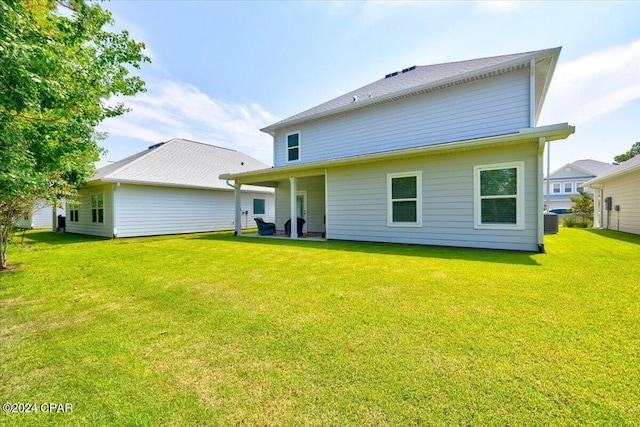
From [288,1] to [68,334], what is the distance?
9513mm

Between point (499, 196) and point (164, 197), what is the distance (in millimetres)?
14226

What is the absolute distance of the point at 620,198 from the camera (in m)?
12.2

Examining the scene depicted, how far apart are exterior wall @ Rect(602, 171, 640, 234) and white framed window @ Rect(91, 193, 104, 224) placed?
2329 cm

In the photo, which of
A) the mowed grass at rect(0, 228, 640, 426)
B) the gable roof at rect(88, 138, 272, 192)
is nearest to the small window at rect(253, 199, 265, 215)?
the gable roof at rect(88, 138, 272, 192)

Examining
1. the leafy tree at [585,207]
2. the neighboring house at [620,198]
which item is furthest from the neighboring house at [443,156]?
the leafy tree at [585,207]

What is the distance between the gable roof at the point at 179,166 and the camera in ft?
41.5

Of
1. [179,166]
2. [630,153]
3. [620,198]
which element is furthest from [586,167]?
[179,166]

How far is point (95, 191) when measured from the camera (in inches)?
532

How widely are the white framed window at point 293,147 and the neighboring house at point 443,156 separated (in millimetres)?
847

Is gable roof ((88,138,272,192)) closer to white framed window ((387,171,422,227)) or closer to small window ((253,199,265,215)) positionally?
small window ((253,199,265,215))

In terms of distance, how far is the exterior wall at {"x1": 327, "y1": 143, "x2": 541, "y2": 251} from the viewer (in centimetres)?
676

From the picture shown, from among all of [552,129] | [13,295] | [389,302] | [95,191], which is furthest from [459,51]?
[95,191]

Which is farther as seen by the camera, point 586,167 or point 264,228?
point 586,167

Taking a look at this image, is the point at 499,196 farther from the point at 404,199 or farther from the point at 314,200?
the point at 314,200
